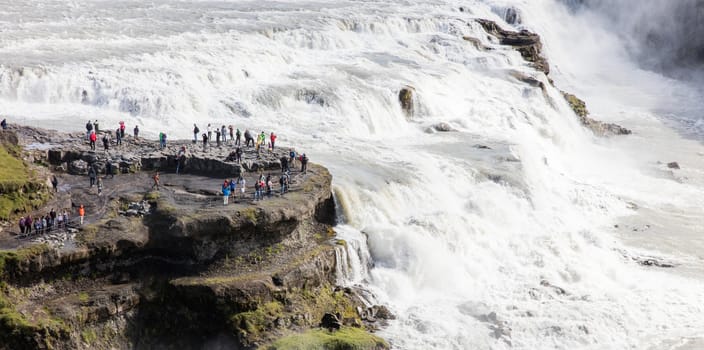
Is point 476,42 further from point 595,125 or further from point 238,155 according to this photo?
point 238,155

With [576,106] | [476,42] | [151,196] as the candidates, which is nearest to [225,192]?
[151,196]

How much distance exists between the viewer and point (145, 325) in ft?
71.2

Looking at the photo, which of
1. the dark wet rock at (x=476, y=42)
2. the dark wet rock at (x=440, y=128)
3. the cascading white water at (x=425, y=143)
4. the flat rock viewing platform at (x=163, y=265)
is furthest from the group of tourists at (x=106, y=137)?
the dark wet rock at (x=476, y=42)

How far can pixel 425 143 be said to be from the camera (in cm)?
3984

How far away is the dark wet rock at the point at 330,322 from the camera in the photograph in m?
22.9

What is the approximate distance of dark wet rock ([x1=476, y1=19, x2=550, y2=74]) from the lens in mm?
61719

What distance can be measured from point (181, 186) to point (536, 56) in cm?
4251

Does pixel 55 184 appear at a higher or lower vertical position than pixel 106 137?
lower

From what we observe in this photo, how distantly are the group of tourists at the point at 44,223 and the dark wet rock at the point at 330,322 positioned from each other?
7776 millimetres

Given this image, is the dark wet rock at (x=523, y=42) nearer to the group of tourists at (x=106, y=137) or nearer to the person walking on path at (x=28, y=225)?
the group of tourists at (x=106, y=137)

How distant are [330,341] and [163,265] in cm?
524

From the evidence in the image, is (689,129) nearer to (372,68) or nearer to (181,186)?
(372,68)

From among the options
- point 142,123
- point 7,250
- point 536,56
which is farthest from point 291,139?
point 536,56

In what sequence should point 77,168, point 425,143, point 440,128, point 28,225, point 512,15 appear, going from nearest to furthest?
1. point 28,225
2. point 77,168
3. point 425,143
4. point 440,128
5. point 512,15
